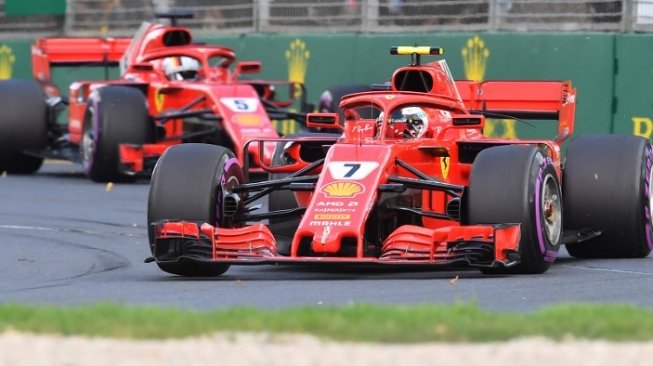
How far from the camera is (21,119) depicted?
61.5ft

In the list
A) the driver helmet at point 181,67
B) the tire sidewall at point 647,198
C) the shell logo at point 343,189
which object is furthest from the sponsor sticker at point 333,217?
the driver helmet at point 181,67

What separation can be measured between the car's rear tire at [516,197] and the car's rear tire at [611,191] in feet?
3.57

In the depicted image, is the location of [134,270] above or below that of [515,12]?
below

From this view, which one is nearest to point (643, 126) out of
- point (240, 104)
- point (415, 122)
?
point (240, 104)

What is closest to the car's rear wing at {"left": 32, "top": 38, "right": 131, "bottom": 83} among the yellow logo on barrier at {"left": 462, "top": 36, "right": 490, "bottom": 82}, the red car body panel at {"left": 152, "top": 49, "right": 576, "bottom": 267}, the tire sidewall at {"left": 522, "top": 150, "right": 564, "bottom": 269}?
the yellow logo on barrier at {"left": 462, "top": 36, "right": 490, "bottom": 82}

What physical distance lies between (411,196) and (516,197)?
3.61ft

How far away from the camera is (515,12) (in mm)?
18422

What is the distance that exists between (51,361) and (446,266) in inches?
158

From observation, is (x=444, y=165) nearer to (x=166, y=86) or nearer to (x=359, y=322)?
(x=359, y=322)

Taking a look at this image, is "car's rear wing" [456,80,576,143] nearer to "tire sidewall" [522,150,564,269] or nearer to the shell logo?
"tire sidewall" [522,150,564,269]

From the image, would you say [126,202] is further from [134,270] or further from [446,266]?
[446,266]

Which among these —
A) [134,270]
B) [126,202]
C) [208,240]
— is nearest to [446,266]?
[208,240]

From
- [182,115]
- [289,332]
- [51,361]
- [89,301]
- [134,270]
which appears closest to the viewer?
[51,361]

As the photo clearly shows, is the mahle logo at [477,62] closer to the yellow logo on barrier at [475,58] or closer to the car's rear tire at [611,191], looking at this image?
A: the yellow logo on barrier at [475,58]
